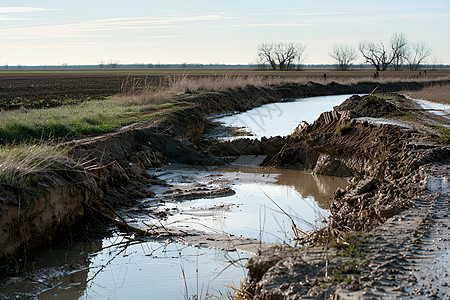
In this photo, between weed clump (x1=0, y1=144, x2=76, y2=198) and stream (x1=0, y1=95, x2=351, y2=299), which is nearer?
stream (x1=0, y1=95, x2=351, y2=299)

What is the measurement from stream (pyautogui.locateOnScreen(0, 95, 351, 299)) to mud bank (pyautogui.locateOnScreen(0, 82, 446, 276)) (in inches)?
14.0

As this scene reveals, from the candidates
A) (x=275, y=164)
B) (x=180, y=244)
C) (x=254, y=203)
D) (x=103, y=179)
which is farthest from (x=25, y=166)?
(x=275, y=164)

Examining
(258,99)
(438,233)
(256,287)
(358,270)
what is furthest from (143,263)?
(258,99)

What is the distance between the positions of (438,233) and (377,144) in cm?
624

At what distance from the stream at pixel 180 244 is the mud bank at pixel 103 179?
1.17 feet

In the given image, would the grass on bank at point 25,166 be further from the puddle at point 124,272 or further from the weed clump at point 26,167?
the puddle at point 124,272

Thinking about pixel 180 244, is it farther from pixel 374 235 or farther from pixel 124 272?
pixel 374 235

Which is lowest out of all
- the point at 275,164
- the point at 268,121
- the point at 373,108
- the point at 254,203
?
the point at 254,203

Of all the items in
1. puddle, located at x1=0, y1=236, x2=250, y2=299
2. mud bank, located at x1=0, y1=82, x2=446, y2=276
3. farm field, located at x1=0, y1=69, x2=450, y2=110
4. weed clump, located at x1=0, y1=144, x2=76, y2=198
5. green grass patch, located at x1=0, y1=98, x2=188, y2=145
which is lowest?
puddle, located at x1=0, y1=236, x2=250, y2=299

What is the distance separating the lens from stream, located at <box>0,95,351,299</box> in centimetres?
610

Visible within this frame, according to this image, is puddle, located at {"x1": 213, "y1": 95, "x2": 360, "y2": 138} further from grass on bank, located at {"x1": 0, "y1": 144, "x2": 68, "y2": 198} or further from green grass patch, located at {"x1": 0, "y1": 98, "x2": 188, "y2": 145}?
grass on bank, located at {"x1": 0, "y1": 144, "x2": 68, "y2": 198}

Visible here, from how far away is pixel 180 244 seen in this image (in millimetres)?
7629

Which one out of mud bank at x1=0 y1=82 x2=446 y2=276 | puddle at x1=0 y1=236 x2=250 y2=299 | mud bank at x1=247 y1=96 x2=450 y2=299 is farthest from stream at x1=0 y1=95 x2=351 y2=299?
mud bank at x1=247 y1=96 x2=450 y2=299

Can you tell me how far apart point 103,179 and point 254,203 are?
10.5 ft
